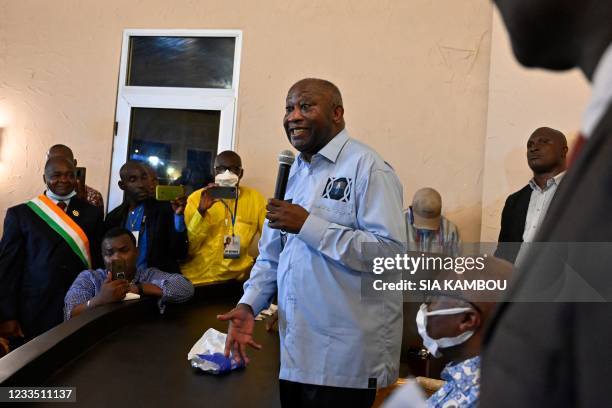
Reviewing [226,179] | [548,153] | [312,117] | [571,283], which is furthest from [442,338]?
[226,179]

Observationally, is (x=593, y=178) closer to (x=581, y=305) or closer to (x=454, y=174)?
(x=581, y=305)

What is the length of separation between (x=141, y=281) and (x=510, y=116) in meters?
3.35

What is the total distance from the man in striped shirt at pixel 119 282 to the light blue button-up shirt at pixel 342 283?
1.35 meters

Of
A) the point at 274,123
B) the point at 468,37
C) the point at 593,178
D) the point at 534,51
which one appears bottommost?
the point at 593,178

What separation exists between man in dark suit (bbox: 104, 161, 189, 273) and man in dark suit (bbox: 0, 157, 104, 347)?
0.35 meters

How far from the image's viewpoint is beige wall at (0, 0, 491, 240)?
4871 millimetres

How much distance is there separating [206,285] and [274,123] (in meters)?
2.08

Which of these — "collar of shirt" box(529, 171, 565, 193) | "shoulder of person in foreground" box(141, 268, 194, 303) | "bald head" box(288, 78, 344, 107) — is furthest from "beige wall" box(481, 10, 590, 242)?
"bald head" box(288, 78, 344, 107)

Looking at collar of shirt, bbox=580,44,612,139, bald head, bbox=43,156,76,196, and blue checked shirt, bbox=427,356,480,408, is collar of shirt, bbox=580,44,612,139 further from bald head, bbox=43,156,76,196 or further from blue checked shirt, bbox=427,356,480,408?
bald head, bbox=43,156,76,196

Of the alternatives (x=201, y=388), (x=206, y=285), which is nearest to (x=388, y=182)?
(x=201, y=388)

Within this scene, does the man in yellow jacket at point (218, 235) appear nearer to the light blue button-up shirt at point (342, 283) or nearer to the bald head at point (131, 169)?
the bald head at point (131, 169)

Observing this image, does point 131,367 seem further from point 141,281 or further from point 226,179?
point 226,179

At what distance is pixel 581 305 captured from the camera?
1.40 ft

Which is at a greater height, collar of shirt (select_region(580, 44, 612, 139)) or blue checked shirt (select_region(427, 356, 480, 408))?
collar of shirt (select_region(580, 44, 612, 139))
